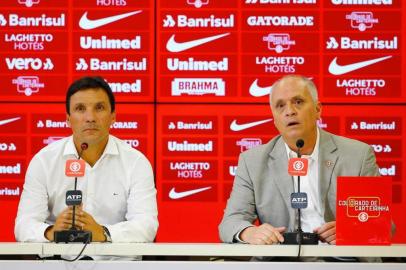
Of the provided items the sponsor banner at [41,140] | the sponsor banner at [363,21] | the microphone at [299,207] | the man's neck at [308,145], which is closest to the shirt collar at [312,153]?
the man's neck at [308,145]

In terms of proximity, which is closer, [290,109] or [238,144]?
[290,109]

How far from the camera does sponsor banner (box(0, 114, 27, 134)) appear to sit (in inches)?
207

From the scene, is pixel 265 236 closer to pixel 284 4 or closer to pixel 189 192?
pixel 189 192

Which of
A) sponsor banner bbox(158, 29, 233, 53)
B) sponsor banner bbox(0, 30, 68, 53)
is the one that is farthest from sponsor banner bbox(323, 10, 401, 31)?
sponsor banner bbox(0, 30, 68, 53)

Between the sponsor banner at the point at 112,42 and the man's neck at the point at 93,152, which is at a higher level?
the sponsor banner at the point at 112,42

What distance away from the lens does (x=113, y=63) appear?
528 cm

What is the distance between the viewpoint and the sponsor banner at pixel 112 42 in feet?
17.3

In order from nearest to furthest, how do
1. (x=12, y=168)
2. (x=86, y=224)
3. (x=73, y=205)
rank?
(x=73, y=205), (x=86, y=224), (x=12, y=168)

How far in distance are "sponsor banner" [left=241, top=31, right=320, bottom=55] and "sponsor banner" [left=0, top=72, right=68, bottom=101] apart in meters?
1.36

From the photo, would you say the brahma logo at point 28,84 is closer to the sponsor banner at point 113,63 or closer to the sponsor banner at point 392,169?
the sponsor banner at point 113,63

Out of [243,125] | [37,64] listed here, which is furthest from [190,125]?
[37,64]

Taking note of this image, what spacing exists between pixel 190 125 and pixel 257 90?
0.55m

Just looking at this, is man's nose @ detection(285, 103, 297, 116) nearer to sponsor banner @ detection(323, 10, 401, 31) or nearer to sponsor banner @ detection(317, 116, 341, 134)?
sponsor banner @ detection(317, 116, 341, 134)

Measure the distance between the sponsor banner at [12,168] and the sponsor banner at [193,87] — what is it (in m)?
1.12
